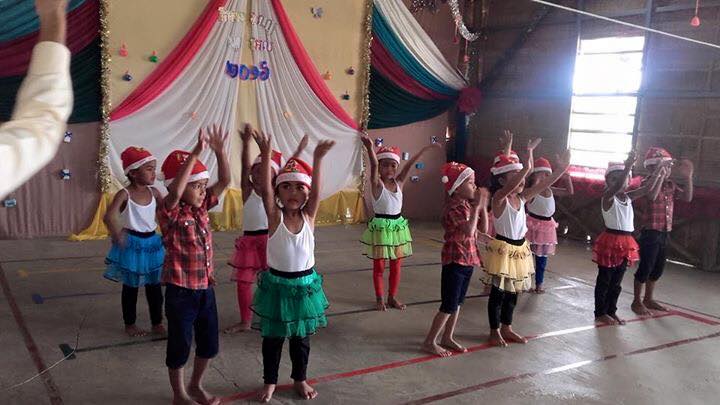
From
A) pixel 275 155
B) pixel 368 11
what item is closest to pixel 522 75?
pixel 368 11

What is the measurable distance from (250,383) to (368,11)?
237 inches

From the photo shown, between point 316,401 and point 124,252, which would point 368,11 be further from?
point 316,401

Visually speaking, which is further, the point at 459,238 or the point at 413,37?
the point at 413,37

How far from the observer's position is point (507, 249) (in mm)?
3611

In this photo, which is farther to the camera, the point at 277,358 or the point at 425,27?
the point at 425,27

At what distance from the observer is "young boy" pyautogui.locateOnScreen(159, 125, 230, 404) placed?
255cm

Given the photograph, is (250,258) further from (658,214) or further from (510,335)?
(658,214)

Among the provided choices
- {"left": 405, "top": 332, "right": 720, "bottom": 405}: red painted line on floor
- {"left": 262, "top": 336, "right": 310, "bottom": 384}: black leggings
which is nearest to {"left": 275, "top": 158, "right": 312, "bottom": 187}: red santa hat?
{"left": 262, "top": 336, "right": 310, "bottom": 384}: black leggings

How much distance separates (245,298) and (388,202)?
4.15 ft

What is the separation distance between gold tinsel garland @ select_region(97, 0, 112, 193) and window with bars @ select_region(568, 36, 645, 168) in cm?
572

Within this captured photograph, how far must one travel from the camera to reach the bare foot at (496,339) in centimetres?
371

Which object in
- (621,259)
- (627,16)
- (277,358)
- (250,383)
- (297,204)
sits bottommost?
(250,383)

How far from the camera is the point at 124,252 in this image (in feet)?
11.1

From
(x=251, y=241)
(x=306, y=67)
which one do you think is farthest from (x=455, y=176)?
(x=306, y=67)
